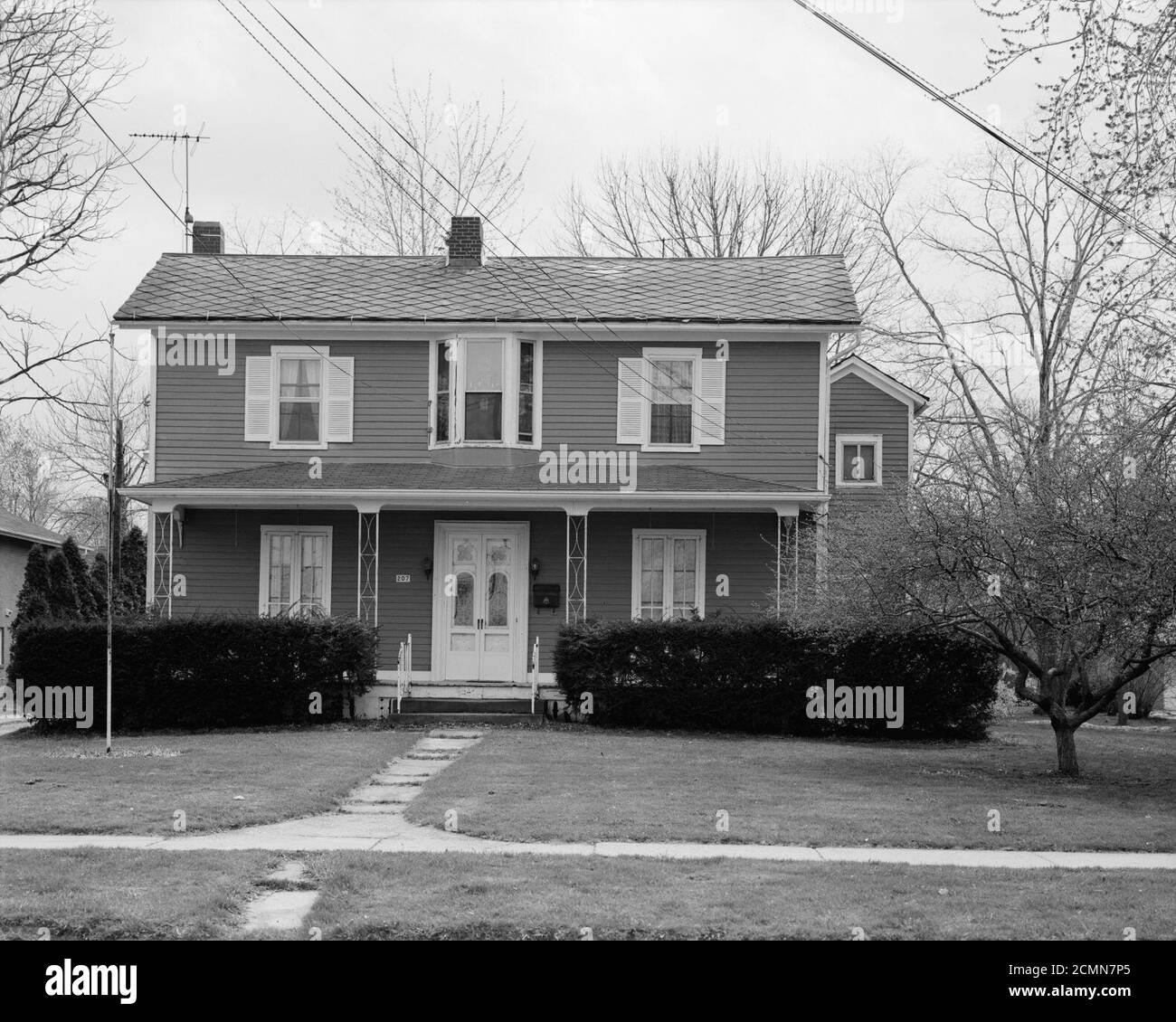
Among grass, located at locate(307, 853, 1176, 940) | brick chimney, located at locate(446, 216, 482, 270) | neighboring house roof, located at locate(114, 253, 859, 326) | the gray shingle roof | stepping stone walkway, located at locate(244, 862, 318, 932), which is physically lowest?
stepping stone walkway, located at locate(244, 862, 318, 932)

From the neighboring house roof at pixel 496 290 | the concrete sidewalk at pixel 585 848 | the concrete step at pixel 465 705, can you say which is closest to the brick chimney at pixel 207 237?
the neighboring house roof at pixel 496 290

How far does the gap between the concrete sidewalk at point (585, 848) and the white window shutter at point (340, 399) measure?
38.6 feet

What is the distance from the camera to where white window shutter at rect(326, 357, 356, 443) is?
880 inches

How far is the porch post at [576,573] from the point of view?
21328 millimetres

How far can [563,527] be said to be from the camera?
21969 mm

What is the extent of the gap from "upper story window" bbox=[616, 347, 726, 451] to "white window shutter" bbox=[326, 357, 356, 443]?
4229 millimetres

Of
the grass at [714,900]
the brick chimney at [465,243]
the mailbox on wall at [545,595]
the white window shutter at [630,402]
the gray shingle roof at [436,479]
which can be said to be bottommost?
the grass at [714,900]

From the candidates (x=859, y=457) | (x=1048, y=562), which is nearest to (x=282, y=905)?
(x=1048, y=562)

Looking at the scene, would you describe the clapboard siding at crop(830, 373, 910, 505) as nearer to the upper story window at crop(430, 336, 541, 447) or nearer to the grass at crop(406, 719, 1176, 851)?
the upper story window at crop(430, 336, 541, 447)

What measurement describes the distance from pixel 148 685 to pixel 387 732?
339cm

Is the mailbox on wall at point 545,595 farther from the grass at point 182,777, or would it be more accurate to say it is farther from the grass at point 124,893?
the grass at point 124,893

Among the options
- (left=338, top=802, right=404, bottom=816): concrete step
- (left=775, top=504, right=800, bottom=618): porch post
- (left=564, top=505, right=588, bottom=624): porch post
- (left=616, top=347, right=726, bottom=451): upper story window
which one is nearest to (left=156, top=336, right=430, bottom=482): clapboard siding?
(left=564, top=505, right=588, bottom=624): porch post

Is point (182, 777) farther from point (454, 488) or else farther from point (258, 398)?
point (258, 398)
